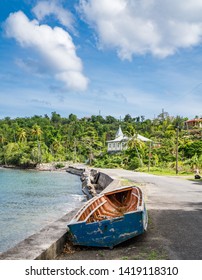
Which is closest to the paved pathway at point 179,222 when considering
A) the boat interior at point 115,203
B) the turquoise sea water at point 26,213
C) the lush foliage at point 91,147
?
the boat interior at point 115,203

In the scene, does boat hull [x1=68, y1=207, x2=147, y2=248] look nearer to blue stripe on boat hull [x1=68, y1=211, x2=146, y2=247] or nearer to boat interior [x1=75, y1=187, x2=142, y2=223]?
blue stripe on boat hull [x1=68, y1=211, x2=146, y2=247]

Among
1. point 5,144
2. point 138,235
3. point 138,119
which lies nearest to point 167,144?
point 138,235

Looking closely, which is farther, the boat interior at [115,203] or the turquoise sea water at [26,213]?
the turquoise sea water at [26,213]

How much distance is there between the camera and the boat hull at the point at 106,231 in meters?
6.57

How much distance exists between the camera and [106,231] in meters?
6.59

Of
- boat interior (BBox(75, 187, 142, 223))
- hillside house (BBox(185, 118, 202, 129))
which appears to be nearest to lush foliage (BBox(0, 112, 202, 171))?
hillside house (BBox(185, 118, 202, 129))

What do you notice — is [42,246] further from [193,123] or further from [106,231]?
[193,123]

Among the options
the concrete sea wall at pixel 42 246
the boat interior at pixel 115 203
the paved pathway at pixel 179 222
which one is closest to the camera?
the concrete sea wall at pixel 42 246

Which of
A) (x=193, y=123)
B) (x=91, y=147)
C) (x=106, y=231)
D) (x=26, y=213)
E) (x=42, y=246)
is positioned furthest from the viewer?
(x=193, y=123)

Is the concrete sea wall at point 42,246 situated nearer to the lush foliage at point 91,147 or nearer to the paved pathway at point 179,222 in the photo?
the paved pathway at point 179,222

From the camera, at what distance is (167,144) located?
165ft

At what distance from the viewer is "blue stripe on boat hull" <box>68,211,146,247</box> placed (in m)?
6.57

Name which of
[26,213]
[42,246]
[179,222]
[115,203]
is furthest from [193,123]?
[42,246]

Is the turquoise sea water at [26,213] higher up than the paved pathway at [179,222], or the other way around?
the paved pathway at [179,222]
